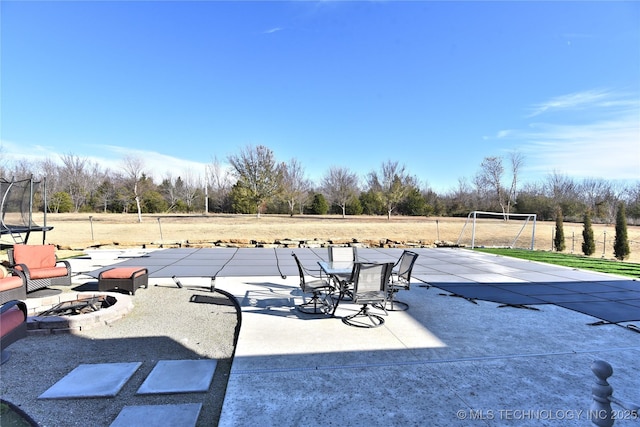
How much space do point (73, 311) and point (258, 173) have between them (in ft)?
92.9

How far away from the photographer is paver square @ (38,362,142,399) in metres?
3.09

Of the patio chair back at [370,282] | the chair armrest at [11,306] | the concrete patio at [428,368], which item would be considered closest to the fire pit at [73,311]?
the chair armrest at [11,306]

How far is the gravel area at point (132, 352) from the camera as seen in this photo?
2902mm

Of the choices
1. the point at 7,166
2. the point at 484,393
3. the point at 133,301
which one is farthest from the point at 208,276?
the point at 7,166

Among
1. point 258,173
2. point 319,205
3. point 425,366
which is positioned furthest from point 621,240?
point 319,205

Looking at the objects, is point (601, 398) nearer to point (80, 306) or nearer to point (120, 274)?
point (80, 306)

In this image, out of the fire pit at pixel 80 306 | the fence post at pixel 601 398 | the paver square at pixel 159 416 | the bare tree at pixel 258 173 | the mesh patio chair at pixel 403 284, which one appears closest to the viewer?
the fence post at pixel 601 398

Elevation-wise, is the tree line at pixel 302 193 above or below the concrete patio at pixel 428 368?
above

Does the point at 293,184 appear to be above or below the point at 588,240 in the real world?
above

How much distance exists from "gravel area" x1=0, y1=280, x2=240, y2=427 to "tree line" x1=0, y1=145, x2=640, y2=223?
27.1 m

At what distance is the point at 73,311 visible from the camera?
214 inches

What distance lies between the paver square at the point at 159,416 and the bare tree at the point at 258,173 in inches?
1190

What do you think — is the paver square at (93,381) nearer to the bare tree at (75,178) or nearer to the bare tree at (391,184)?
the bare tree at (391,184)

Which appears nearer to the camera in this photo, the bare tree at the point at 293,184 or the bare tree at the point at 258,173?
the bare tree at the point at 258,173
